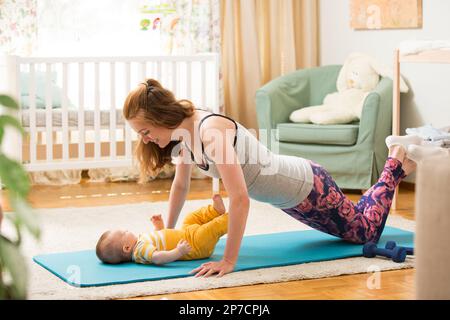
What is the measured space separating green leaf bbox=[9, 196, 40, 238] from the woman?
4.74 feet

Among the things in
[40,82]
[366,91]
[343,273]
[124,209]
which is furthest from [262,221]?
[40,82]

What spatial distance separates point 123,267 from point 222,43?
295 cm

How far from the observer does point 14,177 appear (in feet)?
4.17

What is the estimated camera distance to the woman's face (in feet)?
9.17

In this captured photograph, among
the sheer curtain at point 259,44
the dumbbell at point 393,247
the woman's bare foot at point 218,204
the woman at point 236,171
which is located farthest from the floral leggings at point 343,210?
the sheer curtain at point 259,44

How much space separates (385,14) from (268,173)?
2466 millimetres

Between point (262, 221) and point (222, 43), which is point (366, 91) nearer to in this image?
point (222, 43)

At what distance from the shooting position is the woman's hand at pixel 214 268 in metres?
2.74

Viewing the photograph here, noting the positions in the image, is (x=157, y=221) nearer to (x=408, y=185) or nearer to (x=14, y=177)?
(x=14, y=177)

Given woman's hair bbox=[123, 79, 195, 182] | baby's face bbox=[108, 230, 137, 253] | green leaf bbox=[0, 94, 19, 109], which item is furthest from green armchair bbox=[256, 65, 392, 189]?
green leaf bbox=[0, 94, 19, 109]

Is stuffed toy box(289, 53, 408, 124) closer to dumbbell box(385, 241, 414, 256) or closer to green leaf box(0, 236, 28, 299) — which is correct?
dumbbell box(385, 241, 414, 256)

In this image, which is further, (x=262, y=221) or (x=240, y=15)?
(x=240, y=15)

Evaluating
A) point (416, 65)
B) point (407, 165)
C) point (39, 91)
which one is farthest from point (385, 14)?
point (39, 91)

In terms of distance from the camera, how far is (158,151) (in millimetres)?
2994
